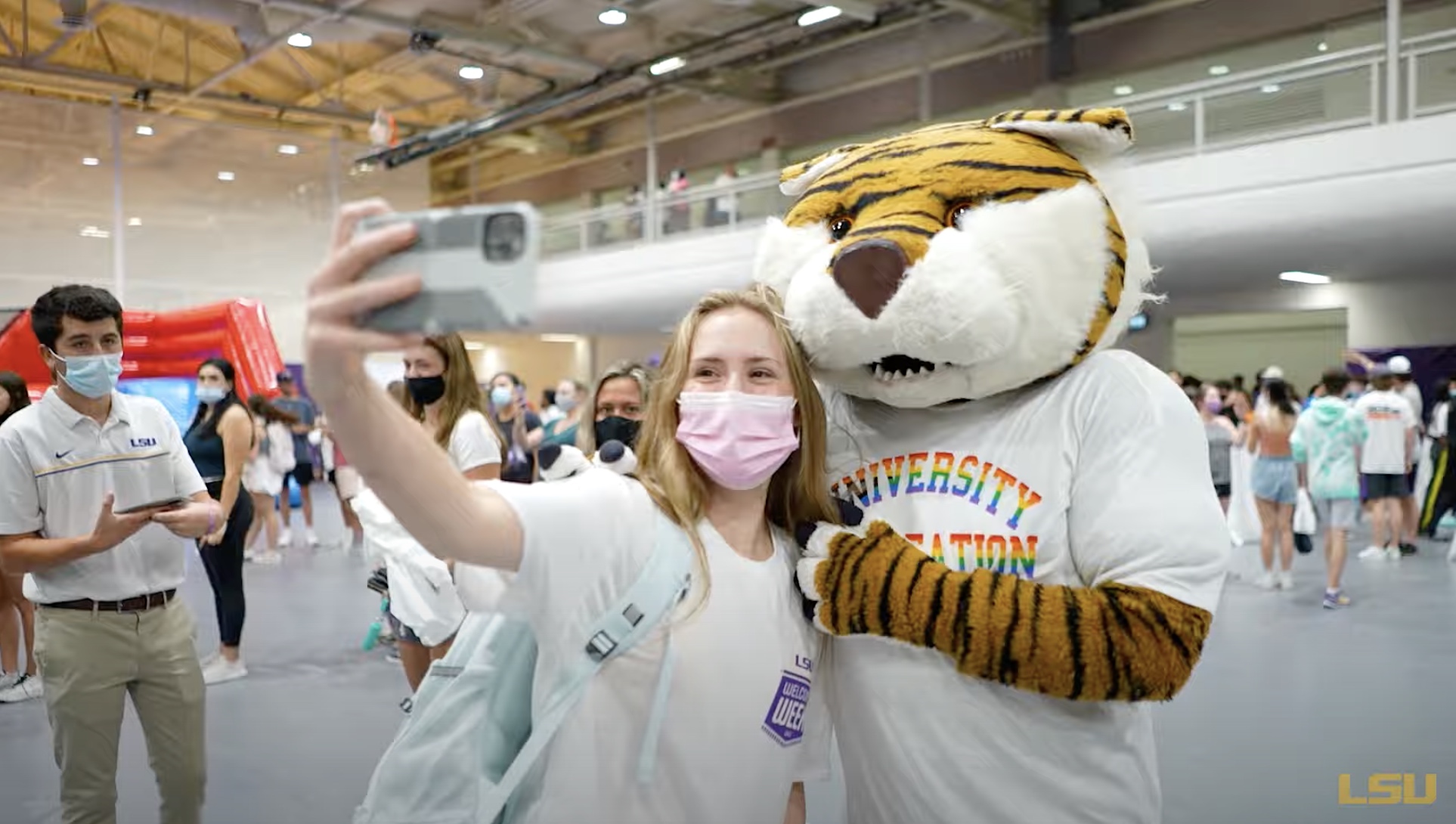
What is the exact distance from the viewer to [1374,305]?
11.7 meters

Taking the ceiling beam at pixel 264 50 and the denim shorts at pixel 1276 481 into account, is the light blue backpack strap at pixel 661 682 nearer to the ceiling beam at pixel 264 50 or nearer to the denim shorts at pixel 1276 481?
the denim shorts at pixel 1276 481

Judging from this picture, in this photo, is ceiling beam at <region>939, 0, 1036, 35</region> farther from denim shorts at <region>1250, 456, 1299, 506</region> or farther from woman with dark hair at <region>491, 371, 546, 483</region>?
woman with dark hair at <region>491, 371, 546, 483</region>

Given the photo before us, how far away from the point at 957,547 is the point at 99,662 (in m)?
2.06

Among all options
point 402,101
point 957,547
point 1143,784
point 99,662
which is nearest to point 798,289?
point 957,547

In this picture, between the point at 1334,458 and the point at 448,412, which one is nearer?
the point at 448,412

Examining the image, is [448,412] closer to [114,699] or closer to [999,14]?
[114,699]

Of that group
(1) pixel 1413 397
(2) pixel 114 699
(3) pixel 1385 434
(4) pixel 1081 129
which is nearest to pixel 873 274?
(4) pixel 1081 129

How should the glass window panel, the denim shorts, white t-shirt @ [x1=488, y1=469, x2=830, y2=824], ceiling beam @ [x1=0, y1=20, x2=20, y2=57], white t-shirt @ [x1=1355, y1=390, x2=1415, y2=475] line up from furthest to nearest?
the glass window panel, ceiling beam @ [x1=0, y1=20, x2=20, y2=57], white t-shirt @ [x1=1355, y1=390, x2=1415, y2=475], the denim shorts, white t-shirt @ [x1=488, y1=469, x2=830, y2=824]

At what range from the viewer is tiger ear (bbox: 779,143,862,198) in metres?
1.77

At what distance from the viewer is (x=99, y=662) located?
2.35 meters

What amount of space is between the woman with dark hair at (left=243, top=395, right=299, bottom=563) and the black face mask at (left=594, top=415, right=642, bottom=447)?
504cm

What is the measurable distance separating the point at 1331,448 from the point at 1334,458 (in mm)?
90

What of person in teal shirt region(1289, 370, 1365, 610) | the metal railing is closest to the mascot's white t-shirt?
the metal railing

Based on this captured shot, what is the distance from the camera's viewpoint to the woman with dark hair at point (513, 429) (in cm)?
632
